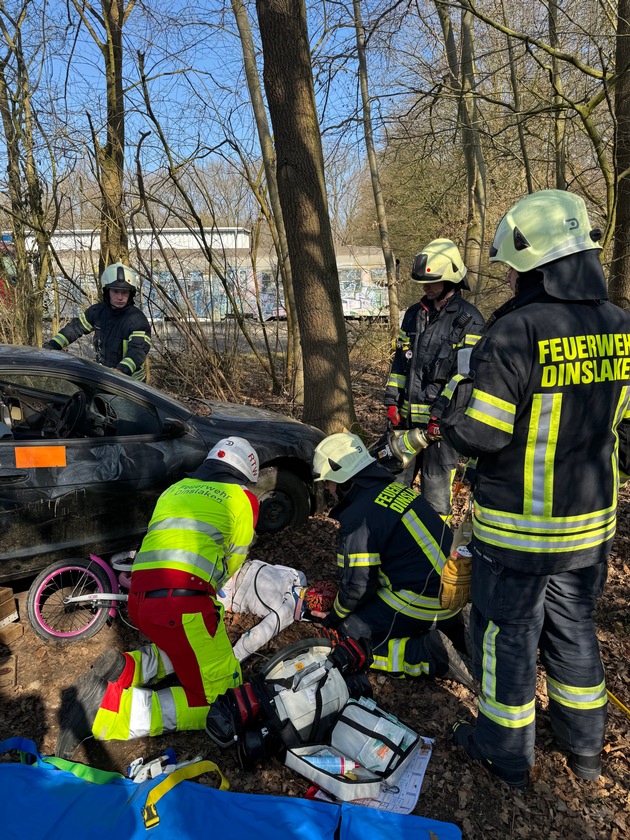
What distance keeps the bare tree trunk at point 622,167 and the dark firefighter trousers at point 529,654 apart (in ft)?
12.0

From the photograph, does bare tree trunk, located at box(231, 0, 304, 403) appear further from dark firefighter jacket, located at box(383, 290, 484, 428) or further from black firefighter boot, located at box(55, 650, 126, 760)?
black firefighter boot, located at box(55, 650, 126, 760)

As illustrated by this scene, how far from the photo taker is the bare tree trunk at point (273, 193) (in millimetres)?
8289

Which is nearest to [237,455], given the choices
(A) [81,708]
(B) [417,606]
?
(B) [417,606]

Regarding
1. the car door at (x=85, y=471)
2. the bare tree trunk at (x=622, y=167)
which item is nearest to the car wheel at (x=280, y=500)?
the car door at (x=85, y=471)

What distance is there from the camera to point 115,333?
5660 millimetres

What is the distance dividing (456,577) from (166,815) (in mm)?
1425

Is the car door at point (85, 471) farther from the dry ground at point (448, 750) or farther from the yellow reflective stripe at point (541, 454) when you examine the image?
the yellow reflective stripe at point (541, 454)

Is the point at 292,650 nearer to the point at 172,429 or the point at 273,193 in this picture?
the point at 172,429

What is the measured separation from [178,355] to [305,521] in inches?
182

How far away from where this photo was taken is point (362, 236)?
64.3ft

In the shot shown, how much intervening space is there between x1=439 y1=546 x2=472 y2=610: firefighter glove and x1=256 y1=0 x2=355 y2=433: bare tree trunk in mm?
2636

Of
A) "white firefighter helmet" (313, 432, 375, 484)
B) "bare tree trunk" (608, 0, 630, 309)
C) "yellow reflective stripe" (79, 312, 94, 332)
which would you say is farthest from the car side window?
"bare tree trunk" (608, 0, 630, 309)

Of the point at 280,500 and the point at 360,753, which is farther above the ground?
the point at 280,500

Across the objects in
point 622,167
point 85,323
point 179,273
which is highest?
point 622,167
